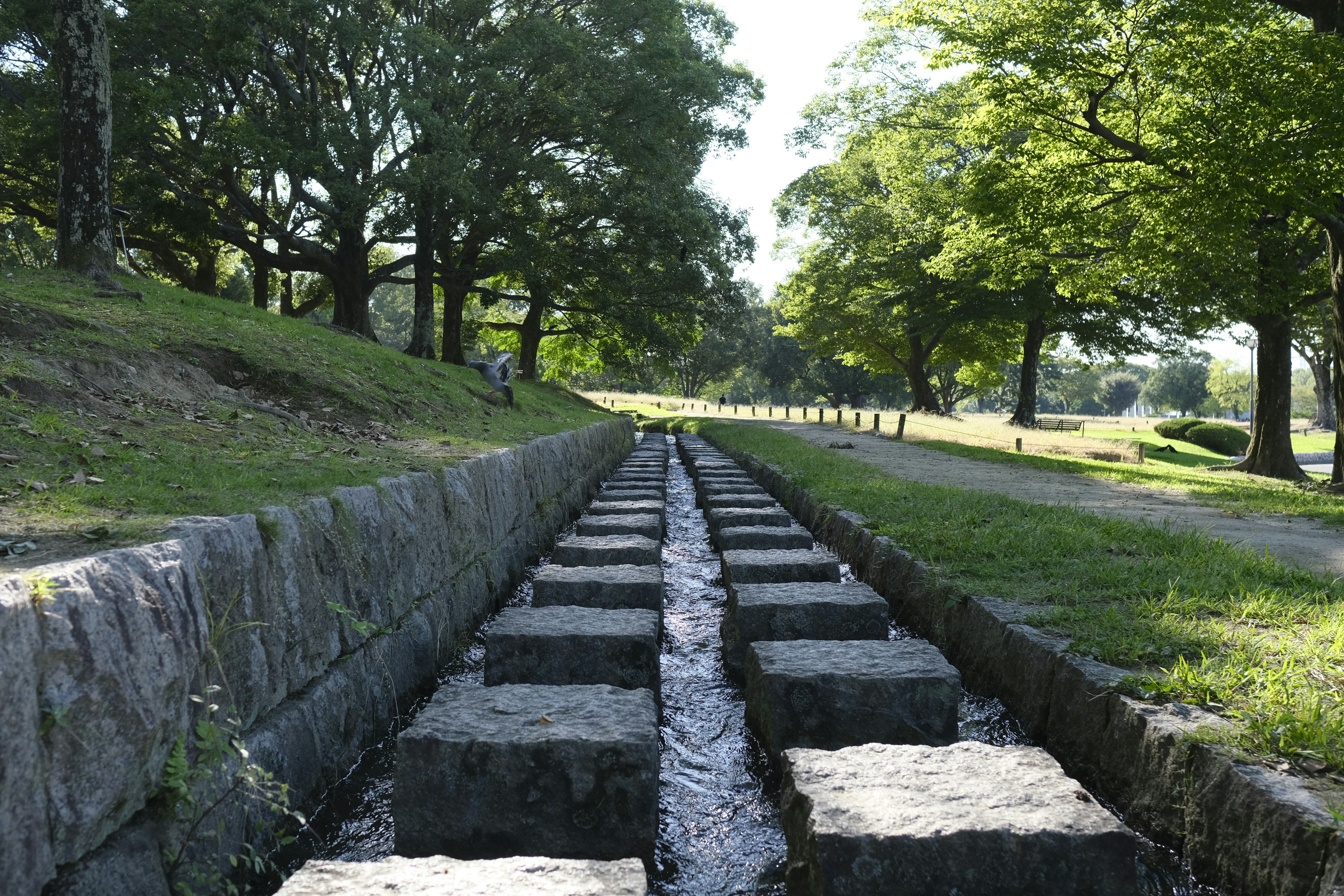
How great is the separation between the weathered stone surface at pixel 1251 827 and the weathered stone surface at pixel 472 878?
5.37 feet

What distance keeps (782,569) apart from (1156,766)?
2.41 meters

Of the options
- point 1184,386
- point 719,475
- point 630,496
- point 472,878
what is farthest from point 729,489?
point 1184,386

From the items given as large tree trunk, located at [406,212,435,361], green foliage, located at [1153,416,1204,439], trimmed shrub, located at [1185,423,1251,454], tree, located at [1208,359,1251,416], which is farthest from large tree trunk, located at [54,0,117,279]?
tree, located at [1208,359,1251,416]

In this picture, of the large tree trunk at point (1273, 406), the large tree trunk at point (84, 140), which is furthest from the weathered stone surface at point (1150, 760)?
the large tree trunk at point (1273, 406)

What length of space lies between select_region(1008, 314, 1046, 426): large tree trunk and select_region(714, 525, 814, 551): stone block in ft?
76.1

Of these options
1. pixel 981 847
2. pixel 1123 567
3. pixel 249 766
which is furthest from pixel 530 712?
pixel 1123 567

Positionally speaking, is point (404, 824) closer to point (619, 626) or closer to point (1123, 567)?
point (619, 626)

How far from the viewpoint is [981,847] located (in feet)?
6.97

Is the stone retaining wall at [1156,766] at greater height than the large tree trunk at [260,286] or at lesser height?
lesser

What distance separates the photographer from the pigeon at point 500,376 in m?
13.4

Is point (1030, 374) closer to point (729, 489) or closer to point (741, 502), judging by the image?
point (729, 489)

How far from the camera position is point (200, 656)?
226 cm

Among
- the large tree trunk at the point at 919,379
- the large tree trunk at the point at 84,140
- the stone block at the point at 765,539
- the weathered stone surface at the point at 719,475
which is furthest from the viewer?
the large tree trunk at the point at 919,379

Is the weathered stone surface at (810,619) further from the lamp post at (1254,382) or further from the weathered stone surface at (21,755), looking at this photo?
the lamp post at (1254,382)
